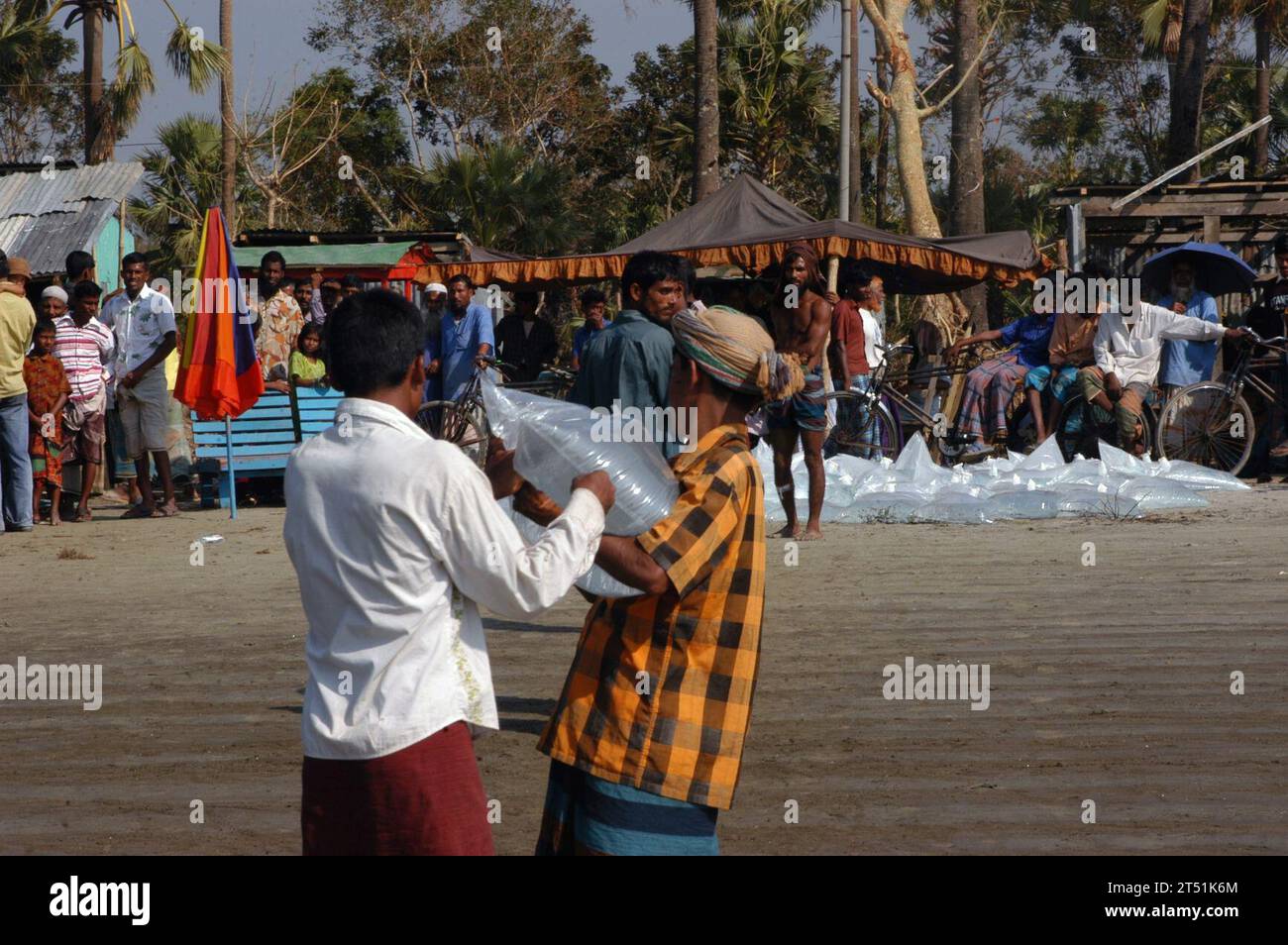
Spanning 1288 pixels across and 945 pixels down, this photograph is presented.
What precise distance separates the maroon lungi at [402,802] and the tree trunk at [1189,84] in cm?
2270

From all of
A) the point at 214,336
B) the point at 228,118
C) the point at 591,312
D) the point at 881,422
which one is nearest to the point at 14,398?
the point at 214,336

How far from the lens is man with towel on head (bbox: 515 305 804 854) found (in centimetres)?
310

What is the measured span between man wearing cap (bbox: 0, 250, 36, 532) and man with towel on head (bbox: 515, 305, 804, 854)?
1031 centimetres

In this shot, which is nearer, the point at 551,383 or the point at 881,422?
the point at 881,422

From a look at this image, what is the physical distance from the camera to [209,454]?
47.2 ft

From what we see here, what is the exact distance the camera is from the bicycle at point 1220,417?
44.7 feet

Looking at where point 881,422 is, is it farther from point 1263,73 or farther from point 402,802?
point 1263,73

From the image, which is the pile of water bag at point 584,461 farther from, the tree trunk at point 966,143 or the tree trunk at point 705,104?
the tree trunk at point 966,143

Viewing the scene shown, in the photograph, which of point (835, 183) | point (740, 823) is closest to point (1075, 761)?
point (740, 823)

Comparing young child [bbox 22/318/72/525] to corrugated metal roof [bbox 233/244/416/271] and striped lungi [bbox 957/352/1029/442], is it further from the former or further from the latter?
corrugated metal roof [bbox 233/244/416/271]

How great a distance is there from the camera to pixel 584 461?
3.33 m

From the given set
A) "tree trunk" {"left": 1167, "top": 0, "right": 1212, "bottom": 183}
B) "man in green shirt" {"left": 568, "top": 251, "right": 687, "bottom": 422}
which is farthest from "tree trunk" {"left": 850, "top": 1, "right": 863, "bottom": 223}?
"man in green shirt" {"left": 568, "top": 251, "right": 687, "bottom": 422}

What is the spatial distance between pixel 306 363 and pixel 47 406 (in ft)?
8.80
